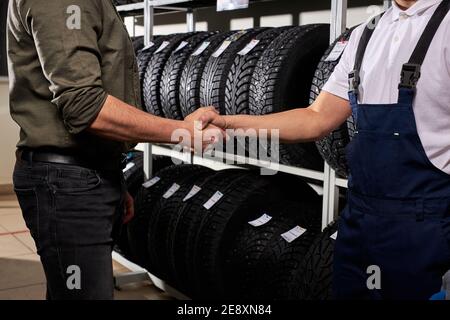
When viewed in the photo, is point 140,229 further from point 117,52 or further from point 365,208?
point 365,208

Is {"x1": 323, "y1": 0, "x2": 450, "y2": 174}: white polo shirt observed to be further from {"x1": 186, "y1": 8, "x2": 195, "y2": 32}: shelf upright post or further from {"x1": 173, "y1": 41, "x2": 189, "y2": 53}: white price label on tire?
{"x1": 186, "y1": 8, "x2": 195, "y2": 32}: shelf upright post

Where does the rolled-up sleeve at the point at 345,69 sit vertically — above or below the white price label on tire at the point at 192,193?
above

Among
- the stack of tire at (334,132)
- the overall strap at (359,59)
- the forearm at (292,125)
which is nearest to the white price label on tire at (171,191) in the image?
the stack of tire at (334,132)

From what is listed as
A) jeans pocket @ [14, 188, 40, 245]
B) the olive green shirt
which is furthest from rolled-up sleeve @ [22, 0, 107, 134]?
jeans pocket @ [14, 188, 40, 245]

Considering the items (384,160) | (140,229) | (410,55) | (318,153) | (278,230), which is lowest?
(140,229)

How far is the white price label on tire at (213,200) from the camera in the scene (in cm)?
299

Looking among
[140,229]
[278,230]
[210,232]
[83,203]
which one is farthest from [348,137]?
[140,229]

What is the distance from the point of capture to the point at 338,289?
184cm

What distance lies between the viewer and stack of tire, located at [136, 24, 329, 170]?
2680mm

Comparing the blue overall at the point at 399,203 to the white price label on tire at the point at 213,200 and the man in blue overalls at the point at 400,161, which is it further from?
the white price label on tire at the point at 213,200

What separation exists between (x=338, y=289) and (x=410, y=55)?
2.42ft

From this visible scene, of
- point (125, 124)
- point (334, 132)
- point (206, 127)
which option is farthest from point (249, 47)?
point (125, 124)

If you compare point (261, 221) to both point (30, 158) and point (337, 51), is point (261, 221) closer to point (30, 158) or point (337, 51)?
point (337, 51)

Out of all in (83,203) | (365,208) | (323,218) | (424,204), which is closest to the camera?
(424,204)
